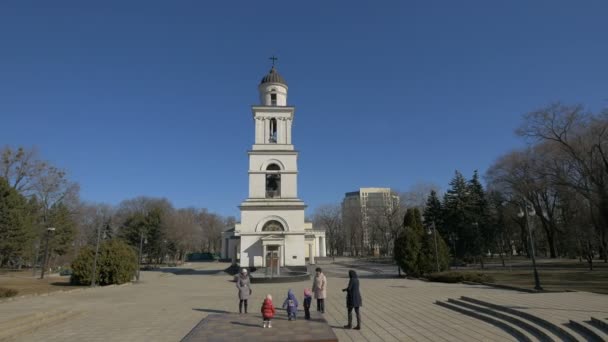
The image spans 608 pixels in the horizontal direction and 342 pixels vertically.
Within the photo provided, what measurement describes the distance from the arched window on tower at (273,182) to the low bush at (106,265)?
1357cm

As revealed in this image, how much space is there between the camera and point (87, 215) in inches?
2923

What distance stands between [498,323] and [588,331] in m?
2.41

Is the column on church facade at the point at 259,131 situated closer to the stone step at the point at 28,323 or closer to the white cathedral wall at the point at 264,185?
the white cathedral wall at the point at 264,185

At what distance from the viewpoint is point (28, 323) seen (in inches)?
421

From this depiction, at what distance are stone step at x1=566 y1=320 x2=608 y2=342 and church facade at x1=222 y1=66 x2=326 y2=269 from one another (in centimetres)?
2411

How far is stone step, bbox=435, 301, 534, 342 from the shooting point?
8.66 metres

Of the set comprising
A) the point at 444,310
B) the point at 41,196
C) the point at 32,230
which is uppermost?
the point at 41,196

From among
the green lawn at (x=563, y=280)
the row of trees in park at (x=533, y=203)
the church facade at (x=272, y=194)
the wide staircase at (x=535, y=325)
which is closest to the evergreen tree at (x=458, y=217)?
the row of trees in park at (x=533, y=203)

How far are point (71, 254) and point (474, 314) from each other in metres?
49.1

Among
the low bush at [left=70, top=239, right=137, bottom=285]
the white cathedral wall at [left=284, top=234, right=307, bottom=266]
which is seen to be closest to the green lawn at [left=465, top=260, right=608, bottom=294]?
the white cathedral wall at [left=284, top=234, right=307, bottom=266]

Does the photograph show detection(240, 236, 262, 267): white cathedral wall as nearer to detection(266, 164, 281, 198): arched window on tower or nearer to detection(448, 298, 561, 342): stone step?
detection(266, 164, 281, 198): arched window on tower

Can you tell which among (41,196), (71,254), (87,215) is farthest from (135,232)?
(87,215)

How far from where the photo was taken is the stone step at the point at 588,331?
24.6 ft

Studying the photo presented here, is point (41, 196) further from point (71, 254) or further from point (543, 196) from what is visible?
point (543, 196)
